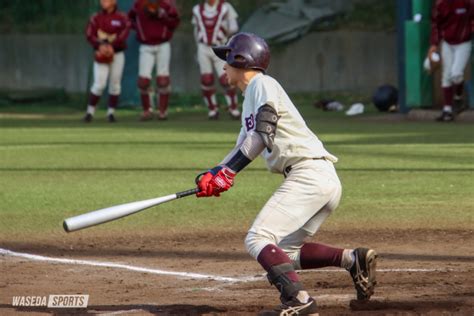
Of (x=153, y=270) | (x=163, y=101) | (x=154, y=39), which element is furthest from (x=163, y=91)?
(x=153, y=270)

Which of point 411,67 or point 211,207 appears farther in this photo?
point 411,67

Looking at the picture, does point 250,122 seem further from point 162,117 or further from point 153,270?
point 162,117

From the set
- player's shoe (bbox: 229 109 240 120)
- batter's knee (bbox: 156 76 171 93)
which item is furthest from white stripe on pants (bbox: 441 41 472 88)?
batter's knee (bbox: 156 76 171 93)

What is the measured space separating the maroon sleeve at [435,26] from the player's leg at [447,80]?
0.14 meters

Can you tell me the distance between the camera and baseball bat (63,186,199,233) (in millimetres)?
6312

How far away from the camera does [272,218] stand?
6465mm

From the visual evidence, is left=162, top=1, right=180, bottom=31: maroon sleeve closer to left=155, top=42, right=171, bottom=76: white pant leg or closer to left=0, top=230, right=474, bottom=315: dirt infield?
left=155, top=42, right=171, bottom=76: white pant leg

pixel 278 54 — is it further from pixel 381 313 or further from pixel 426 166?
pixel 381 313

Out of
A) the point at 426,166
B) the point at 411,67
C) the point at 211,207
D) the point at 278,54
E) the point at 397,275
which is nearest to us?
the point at 397,275

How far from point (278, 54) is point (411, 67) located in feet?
24.3

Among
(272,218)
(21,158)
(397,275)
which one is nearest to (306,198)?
(272,218)

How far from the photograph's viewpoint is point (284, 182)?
6605 millimetres

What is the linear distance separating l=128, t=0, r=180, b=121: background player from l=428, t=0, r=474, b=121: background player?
4.94 meters

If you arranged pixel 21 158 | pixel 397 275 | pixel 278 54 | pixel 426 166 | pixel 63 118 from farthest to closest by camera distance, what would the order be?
pixel 278 54 → pixel 63 118 → pixel 21 158 → pixel 426 166 → pixel 397 275
